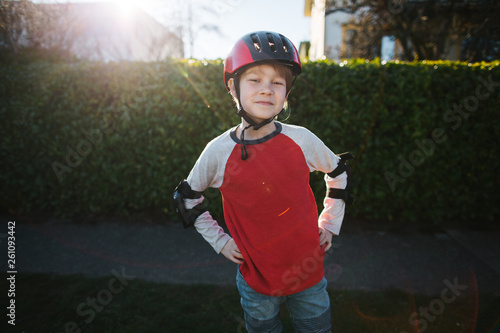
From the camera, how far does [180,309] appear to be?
316 centimetres

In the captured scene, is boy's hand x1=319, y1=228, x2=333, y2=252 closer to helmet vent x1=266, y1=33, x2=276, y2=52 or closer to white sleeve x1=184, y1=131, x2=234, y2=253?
white sleeve x1=184, y1=131, x2=234, y2=253

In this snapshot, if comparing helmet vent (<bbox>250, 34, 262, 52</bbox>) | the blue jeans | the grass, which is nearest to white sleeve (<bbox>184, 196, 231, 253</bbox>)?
the blue jeans

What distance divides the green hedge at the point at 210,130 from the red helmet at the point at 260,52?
302 centimetres

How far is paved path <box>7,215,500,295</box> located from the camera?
12.1ft

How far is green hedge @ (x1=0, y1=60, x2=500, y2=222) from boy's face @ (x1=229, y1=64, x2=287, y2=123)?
315 cm

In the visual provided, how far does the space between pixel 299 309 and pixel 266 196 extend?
753 millimetres

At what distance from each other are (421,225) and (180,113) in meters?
4.49

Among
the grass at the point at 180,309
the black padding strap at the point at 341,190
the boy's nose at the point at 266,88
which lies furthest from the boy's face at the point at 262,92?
the grass at the point at 180,309

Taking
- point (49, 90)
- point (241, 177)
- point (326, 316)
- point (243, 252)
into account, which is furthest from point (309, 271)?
point (49, 90)

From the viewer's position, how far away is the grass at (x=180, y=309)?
287 centimetres

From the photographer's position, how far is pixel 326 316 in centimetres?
190

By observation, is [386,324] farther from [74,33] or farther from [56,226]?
[74,33]

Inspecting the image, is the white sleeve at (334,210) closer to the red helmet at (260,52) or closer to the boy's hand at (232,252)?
the boy's hand at (232,252)

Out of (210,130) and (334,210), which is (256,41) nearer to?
(334,210)
